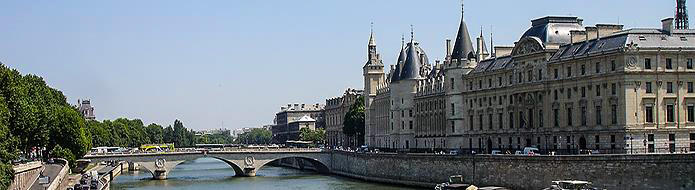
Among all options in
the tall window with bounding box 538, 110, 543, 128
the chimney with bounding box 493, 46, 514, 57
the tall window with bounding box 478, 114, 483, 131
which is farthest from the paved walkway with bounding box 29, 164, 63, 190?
the chimney with bounding box 493, 46, 514, 57

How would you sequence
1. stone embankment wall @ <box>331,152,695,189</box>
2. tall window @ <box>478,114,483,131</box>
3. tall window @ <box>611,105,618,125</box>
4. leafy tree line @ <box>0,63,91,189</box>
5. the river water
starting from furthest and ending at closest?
tall window @ <box>478,114,483,131</box> → the river water → tall window @ <box>611,105,618,125</box> → stone embankment wall @ <box>331,152,695,189</box> → leafy tree line @ <box>0,63,91,189</box>

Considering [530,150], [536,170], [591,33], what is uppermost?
[591,33]

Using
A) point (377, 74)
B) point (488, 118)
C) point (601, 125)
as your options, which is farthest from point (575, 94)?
point (377, 74)

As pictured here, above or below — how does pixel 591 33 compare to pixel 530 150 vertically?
above

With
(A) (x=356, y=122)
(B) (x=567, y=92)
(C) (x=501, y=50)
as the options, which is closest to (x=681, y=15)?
(C) (x=501, y=50)

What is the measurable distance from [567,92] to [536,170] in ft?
32.6

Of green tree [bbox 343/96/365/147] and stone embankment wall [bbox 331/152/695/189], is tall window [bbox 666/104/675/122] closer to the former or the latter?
stone embankment wall [bbox 331/152/695/189]

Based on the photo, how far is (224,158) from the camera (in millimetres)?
129000

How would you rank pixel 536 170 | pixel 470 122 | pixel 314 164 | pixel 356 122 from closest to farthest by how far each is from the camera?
pixel 536 170, pixel 470 122, pixel 314 164, pixel 356 122

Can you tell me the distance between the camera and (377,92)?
479 feet

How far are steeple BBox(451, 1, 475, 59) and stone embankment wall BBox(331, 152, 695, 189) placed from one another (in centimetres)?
1284

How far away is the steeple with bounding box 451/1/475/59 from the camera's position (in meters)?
113

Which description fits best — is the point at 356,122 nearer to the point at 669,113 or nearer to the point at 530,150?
the point at 530,150

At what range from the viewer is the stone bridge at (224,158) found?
125 metres
